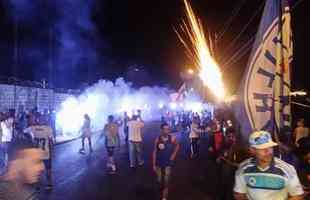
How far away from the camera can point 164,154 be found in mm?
10258

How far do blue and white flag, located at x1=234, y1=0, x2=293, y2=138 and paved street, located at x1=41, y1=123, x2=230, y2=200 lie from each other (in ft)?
18.0

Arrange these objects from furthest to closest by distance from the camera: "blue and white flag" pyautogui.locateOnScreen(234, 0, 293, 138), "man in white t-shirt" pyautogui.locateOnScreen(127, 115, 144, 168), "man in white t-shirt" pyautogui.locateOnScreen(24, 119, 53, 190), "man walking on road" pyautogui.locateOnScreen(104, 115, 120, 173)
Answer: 1. "man in white t-shirt" pyautogui.locateOnScreen(127, 115, 144, 168)
2. "man walking on road" pyautogui.locateOnScreen(104, 115, 120, 173)
3. "man in white t-shirt" pyautogui.locateOnScreen(24, 119, 53, 190)
4. "blue and white flag" pyautogui.locateOnScreen(234, 0, 293, 138)

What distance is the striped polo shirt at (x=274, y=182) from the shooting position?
13.9 feet

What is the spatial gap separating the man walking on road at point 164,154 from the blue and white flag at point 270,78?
15.7 ft

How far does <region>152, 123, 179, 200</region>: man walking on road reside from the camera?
33.7 feet

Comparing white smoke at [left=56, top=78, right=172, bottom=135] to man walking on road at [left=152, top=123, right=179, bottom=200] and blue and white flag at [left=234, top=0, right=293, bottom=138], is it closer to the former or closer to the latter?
man walking on road at [left=152, top=123, right=179, bottom=200]

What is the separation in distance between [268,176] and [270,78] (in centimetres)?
160

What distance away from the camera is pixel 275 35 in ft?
18.0

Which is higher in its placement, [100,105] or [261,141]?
[100,105]

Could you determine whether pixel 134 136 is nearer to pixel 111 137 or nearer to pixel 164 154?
pixel 111 137

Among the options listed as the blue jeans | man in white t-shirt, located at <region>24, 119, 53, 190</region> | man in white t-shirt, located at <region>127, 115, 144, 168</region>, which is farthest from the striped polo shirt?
the blue jeans

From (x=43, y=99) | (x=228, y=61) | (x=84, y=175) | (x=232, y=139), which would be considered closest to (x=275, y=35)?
(x=232, y=139)

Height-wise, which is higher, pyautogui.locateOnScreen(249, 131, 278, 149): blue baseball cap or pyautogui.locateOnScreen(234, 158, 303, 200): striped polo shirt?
pyautogui.locateOnScreen(249, 131, 278, 149): blue baseball cap

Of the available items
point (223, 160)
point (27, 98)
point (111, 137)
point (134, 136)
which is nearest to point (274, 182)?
point (223, 160)
